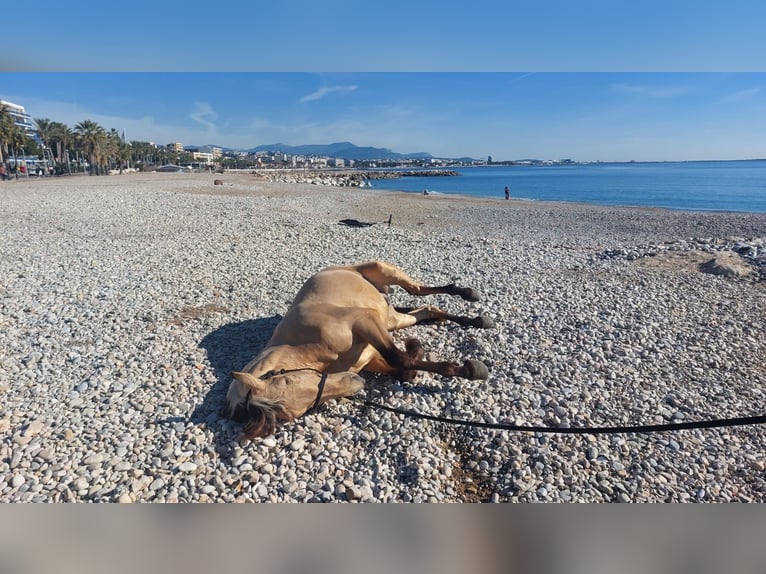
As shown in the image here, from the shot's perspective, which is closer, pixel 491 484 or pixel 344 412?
pixel 491 484

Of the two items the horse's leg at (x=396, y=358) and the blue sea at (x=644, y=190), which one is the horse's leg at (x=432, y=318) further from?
the blue sea at (x=644, y=190)

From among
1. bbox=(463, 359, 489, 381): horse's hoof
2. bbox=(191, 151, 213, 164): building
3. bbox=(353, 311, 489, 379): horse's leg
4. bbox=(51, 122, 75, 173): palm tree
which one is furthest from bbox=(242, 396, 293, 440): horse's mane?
bbox=(191, 151, 213, 164): building

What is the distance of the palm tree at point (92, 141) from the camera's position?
63.5 meters

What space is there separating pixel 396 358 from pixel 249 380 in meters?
1.35

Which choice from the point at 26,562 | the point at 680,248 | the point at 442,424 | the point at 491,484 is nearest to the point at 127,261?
the point at 442,424

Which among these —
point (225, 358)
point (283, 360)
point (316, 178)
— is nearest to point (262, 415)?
point (283, 360)

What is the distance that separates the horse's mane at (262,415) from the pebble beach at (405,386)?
131 mm

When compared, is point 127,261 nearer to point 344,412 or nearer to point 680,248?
point 344,412

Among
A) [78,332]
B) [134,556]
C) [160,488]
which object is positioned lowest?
[160,488]

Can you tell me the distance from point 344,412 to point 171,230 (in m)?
10.7

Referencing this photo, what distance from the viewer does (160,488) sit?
9.18 ft

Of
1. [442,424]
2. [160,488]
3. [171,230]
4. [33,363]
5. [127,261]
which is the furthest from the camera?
[171,230]

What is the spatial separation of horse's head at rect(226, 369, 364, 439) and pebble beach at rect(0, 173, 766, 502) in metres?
0.15

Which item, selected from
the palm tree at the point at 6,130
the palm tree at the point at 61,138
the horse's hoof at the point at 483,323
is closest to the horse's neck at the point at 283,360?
the horse's hoof at the point at 483,323
